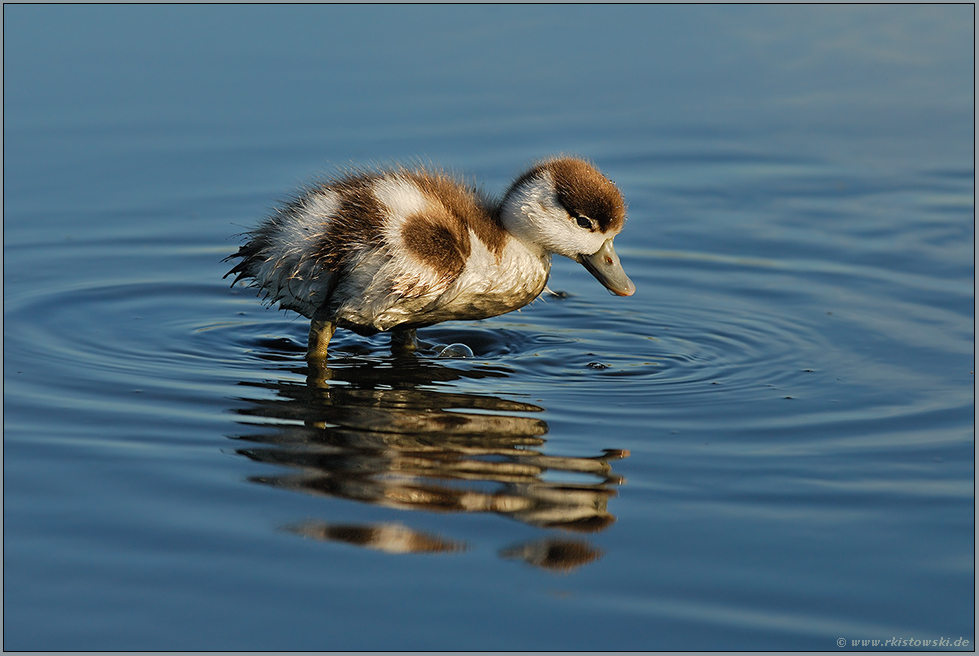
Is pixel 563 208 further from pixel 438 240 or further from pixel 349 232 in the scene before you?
pixel 349 232

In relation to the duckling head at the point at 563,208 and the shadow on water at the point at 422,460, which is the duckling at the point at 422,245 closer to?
the duckling head at the point at 563,208

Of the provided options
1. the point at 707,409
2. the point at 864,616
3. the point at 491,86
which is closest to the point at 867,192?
the point at 491,86

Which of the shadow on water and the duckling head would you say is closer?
the shadow on water

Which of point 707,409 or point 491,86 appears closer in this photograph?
point 707,409

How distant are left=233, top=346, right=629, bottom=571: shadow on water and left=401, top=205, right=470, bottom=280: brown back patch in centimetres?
62

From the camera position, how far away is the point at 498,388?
19.9ft

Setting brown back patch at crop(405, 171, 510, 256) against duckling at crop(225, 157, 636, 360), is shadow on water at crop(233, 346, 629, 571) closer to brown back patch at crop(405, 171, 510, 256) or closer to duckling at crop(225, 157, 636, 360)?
duckling at crop(225, 157, 636, 360)

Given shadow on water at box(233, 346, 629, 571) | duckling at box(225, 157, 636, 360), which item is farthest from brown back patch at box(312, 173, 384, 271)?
shadow on water at box(233, 346, 629, 571)

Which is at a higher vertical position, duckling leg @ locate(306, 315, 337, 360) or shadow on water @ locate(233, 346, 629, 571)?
duckling leg @ locate(306, 315, 337, 360)

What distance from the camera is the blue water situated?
394 cm

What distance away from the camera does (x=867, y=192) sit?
946 centimetres

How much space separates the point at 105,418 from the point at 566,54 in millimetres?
7757

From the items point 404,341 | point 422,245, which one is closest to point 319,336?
point 404,341

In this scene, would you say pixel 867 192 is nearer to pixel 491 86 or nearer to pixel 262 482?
pixel 491 86
